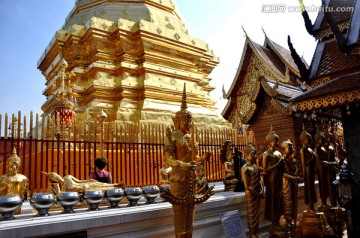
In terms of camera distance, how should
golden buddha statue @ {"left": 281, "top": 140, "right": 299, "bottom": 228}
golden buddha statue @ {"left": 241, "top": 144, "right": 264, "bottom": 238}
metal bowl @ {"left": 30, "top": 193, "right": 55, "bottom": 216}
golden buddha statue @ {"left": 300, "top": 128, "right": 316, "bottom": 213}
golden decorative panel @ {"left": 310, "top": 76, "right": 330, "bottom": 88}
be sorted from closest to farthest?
1. metal bowl @ {"left": 30, "top": 193, "right": 55, "bottom": 216}
2. golden buddha statue @ {"left": 241, "top": 144, "right": 264, "bottom": 238}
3. golden buddha statue @ {"left": 281, "top": 140, "right": 299, "bottom": 228}
4. golden buddha statue @ {"left": 300, "top": 128, "right": 316, "bottom": 213}
5. golden decorative panel @ {"left": 310, "top": 76, "right": 330, "bottom": 88}

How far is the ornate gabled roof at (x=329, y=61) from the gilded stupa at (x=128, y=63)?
11.7ft

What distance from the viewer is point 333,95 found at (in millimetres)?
3998

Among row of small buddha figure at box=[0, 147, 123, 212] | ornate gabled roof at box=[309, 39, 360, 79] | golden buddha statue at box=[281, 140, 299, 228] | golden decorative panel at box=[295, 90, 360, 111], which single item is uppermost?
ornate gabled roof at box=[309, 39, 360, 79]

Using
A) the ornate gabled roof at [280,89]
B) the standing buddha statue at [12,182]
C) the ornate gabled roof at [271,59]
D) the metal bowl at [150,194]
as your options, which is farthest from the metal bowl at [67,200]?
the ornate gabled roof at [271,59]

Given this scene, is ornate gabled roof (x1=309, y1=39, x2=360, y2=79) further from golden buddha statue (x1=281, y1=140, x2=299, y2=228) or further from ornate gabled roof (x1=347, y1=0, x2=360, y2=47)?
golden buddha statue (x1=281, y1=140, x2=299, y2=228)

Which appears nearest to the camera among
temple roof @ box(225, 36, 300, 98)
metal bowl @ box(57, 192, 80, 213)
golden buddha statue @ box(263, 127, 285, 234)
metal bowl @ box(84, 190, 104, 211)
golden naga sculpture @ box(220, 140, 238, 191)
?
metal bowl @ box(57, 192, 80, 213)

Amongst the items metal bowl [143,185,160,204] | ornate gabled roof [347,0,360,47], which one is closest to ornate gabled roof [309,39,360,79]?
ornate gabled roof [347,0,360,47]

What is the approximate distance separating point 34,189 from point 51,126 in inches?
37.8

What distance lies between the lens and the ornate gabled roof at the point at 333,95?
3818 mm

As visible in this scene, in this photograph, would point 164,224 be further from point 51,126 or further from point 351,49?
point 351,49

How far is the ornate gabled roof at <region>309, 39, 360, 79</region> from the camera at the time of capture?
5.47 metres

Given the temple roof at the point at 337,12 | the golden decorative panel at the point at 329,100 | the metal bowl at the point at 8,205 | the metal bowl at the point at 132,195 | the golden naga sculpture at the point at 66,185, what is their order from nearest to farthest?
the metal bowl at the point at 8,205 → the metal bowl at the point at 132,195 → the golden naga sculpture at the point at 66,185 → the golden decorative panel at the point at 329,100 → the temple roof at the point at 337,12

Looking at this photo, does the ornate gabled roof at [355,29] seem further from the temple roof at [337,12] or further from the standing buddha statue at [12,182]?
the standing buddha statue at [12,182]

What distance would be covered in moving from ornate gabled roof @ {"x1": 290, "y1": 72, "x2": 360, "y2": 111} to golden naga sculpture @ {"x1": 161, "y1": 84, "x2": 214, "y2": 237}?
244 cm
